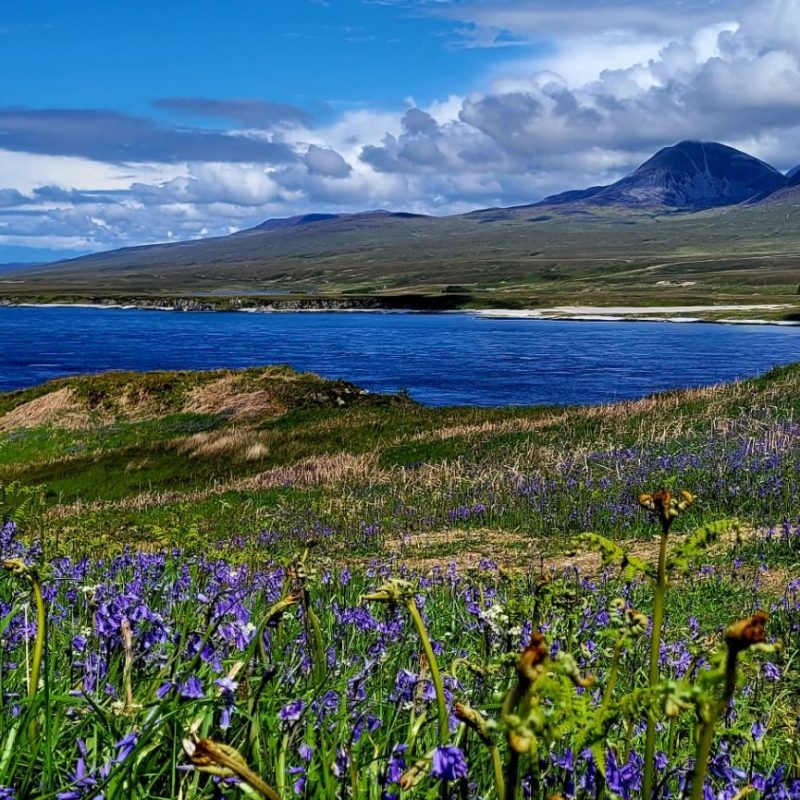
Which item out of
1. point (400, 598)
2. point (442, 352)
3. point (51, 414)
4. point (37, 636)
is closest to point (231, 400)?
point (51, 414)

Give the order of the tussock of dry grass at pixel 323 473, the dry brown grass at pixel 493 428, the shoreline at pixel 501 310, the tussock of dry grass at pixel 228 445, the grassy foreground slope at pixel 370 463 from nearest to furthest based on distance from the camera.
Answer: the grassy foreground slope at pixel 370 463 → the tussock of dry grass at pixel 323 473 → the dry brown grass at pixel 493 428 → the tussock of dry grass at pixel 228 445 → the shoreline at pixel 501 310

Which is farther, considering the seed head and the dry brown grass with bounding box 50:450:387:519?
the dry brown grass with bounding box 50:450:387:519

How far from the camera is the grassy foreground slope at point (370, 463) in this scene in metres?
14.5

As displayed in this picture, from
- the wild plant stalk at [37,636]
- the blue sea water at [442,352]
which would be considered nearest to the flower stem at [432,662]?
the wild plant stalk at [37,636]

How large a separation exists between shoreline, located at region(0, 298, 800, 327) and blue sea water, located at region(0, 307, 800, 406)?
4811 mm

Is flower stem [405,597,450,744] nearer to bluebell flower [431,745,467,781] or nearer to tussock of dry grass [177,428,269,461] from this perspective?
bluebell flower [431,745,467,781]

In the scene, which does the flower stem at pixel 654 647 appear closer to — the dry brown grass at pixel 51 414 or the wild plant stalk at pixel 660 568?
the wild plant stalk at pixel 660 568

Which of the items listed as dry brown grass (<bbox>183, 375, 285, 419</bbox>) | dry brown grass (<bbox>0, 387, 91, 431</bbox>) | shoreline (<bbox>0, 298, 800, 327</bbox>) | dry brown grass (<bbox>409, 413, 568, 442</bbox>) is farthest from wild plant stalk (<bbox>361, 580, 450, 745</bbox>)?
shoreline (<bbox>0, 298, 800, 327</bbox>)

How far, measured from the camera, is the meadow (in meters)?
2.17

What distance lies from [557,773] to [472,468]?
1796 cm

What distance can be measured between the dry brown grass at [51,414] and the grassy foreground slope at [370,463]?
0.10 metres

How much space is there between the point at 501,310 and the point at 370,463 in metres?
124

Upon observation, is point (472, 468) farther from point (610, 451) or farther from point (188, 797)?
point (188, 797)

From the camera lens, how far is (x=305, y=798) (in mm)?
2439
